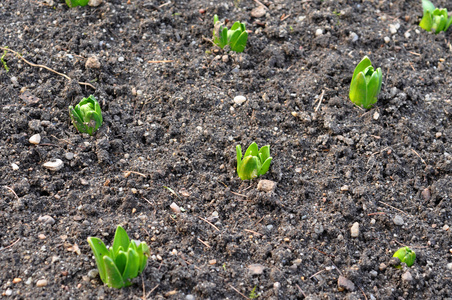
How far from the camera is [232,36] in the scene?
10.0 ft

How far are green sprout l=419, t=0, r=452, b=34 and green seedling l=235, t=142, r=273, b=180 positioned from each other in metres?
1.81

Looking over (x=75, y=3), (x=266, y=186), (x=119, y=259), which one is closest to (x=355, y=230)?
(x=266, y=186)

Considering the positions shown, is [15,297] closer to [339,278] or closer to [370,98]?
[339,278]

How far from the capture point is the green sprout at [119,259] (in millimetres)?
1886

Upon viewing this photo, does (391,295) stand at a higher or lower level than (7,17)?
lower

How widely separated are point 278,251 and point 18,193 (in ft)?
4.31

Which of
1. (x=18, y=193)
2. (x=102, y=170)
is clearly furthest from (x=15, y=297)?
(x=102, y=170)

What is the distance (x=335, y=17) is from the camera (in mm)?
3416

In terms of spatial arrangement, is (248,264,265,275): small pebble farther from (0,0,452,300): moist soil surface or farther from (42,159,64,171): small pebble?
(42,159,64,171): small pebble

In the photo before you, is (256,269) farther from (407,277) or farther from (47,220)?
(47,220)

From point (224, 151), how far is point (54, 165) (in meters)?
0.91

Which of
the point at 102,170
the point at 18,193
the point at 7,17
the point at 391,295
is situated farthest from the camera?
the point at 7,17

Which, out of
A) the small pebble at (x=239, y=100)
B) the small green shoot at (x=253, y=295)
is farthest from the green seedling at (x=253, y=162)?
the small green shoot at (x=253, y=295)

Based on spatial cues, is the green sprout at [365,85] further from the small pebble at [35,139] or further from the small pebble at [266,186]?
the small pebble at [35,139]
